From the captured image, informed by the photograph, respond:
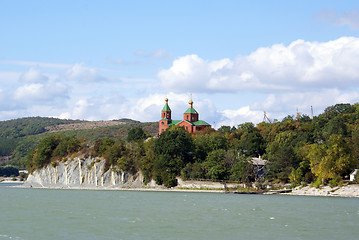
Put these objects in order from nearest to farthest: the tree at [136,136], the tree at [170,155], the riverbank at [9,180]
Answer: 1. the tree at [170,155]
2. the tree at [136,136]
3. the riverbank at [9,180]

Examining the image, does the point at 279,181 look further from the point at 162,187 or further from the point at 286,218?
the point at 286,218

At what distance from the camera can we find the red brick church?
134 meters

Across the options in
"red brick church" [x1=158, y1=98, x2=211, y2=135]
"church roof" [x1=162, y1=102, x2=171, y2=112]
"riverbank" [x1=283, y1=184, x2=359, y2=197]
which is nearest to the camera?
"riverbank" [x1=283, y1=184, x2=359, y2=197]

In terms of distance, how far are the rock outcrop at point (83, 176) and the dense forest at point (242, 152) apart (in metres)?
1.89

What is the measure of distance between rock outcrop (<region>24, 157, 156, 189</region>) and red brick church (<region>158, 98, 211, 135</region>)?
2581 cm

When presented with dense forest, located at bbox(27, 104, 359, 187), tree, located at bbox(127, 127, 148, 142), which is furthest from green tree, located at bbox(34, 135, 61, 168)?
tree, located at bbox(127, 127, 148, 142)

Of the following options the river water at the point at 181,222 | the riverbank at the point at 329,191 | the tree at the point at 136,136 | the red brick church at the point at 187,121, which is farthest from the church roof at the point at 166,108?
the river water at the point at 181,222

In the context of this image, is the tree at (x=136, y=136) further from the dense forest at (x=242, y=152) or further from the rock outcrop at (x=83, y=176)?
the rock outcrop at (x=83, y=176)

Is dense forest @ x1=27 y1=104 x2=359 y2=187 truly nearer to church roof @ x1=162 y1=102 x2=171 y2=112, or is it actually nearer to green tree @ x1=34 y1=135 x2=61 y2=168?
green tree @ x1=34 y1=135 x2=61 y2=168

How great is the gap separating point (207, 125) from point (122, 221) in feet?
308

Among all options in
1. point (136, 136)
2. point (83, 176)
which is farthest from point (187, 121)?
point (83, 176)

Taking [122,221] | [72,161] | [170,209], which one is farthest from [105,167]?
[122,221]

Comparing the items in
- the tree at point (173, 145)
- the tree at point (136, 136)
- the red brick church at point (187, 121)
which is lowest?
the tree at point (173, 145)

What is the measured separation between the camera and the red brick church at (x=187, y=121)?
134 metres
